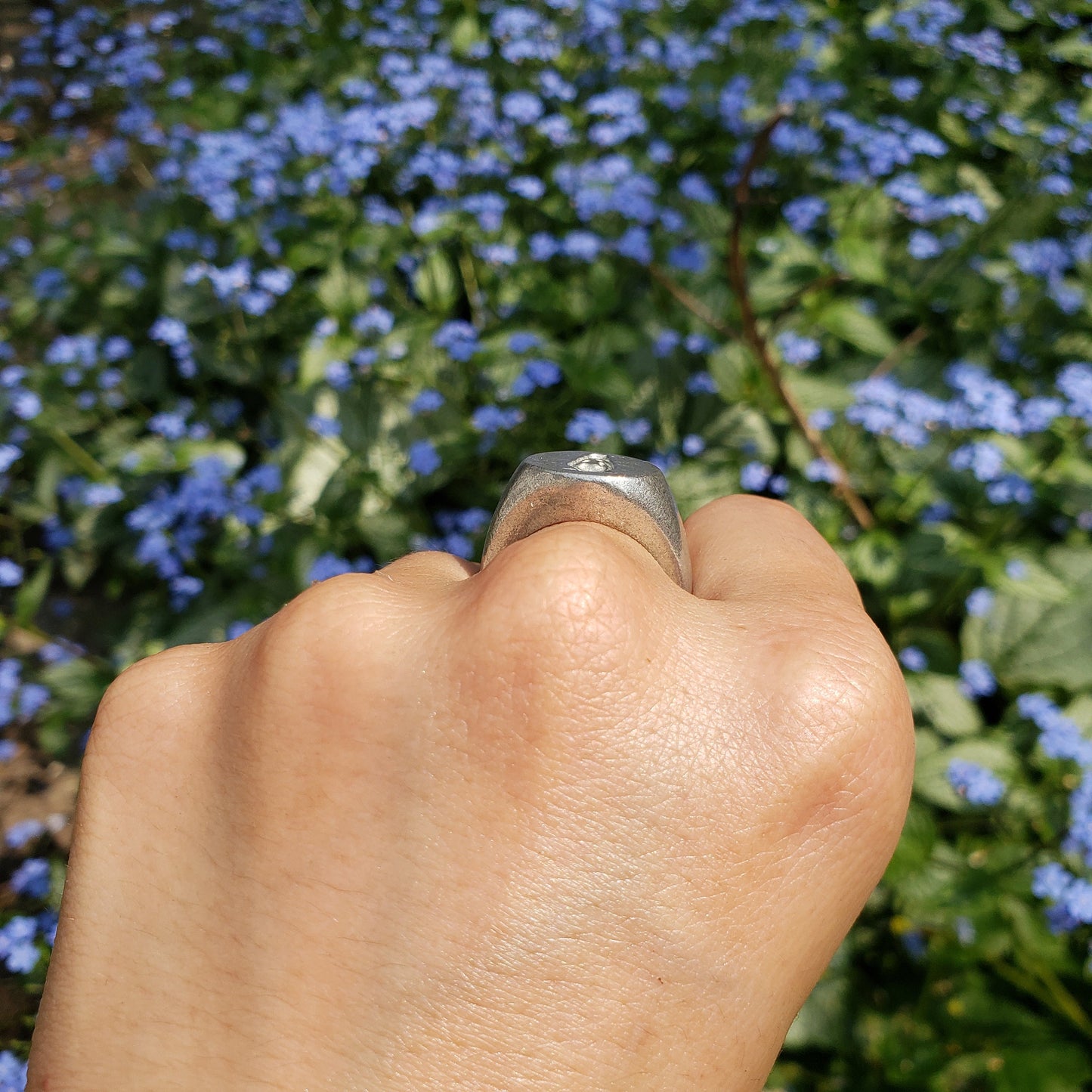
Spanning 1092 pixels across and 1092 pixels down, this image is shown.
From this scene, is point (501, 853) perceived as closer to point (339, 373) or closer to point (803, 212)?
point (339, 373)

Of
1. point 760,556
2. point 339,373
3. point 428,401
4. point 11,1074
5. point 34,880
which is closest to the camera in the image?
point 760,556

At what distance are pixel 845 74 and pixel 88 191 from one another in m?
3.25

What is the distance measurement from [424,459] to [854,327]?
124 cm

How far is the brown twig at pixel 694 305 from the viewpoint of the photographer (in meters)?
2.02

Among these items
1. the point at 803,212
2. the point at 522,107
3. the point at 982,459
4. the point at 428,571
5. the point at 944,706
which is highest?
the point at 428,571

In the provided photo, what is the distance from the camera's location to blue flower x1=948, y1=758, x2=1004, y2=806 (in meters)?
1.66

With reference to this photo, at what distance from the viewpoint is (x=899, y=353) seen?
2.36 meters

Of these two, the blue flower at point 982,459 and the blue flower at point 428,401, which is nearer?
the blue flower at point 982,459

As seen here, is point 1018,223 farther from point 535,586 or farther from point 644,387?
point 535,586

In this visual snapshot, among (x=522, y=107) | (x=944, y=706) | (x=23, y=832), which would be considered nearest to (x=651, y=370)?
(x=522, y=107)

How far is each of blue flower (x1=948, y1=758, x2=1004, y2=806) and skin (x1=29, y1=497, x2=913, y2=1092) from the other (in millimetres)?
1244

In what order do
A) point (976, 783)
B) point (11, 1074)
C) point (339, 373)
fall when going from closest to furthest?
1. point (11, 1074)
2. point (976, 783)
3. point (339, 373)

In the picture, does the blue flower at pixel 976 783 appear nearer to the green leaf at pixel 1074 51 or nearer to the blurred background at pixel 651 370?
the blurred background at pixel 651 370

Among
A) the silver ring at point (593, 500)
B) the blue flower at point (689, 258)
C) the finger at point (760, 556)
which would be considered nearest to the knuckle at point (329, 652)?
the silver ring at point (593, 500)
